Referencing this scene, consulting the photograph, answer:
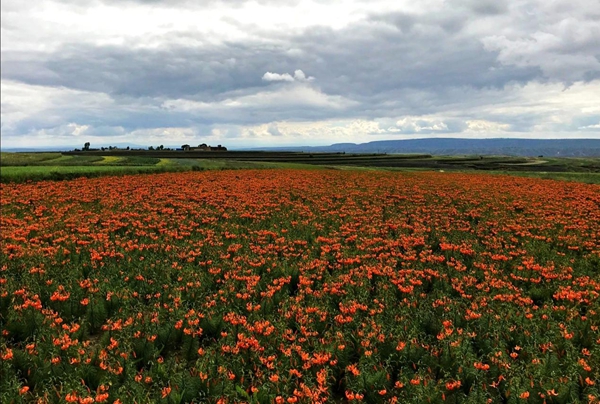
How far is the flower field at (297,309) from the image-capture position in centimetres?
555

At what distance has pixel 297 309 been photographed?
295 inches

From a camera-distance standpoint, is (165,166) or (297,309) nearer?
(297,309)

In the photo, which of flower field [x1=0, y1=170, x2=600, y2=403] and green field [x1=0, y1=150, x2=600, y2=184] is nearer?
flower field [x1=0, y1=170, x2=600, y2=403]

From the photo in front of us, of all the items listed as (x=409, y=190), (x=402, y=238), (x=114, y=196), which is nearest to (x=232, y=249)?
(x=402, y=238)

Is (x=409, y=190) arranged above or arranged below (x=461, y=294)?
above

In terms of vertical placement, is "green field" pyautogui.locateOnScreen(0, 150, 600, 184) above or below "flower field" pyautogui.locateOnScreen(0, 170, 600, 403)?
above

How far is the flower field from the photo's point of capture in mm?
5551

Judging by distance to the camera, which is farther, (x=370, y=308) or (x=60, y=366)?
(x=370, y=308)

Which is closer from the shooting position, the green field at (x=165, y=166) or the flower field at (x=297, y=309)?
the flower field at (x=297, y=309)

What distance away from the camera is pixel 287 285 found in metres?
9.16

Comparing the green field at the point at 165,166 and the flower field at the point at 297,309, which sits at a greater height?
the green field at the point at 165,166

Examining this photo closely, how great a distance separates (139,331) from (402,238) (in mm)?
8753

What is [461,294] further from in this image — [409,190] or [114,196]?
[114,196]

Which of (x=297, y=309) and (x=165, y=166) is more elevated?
(x=165, y=166)
